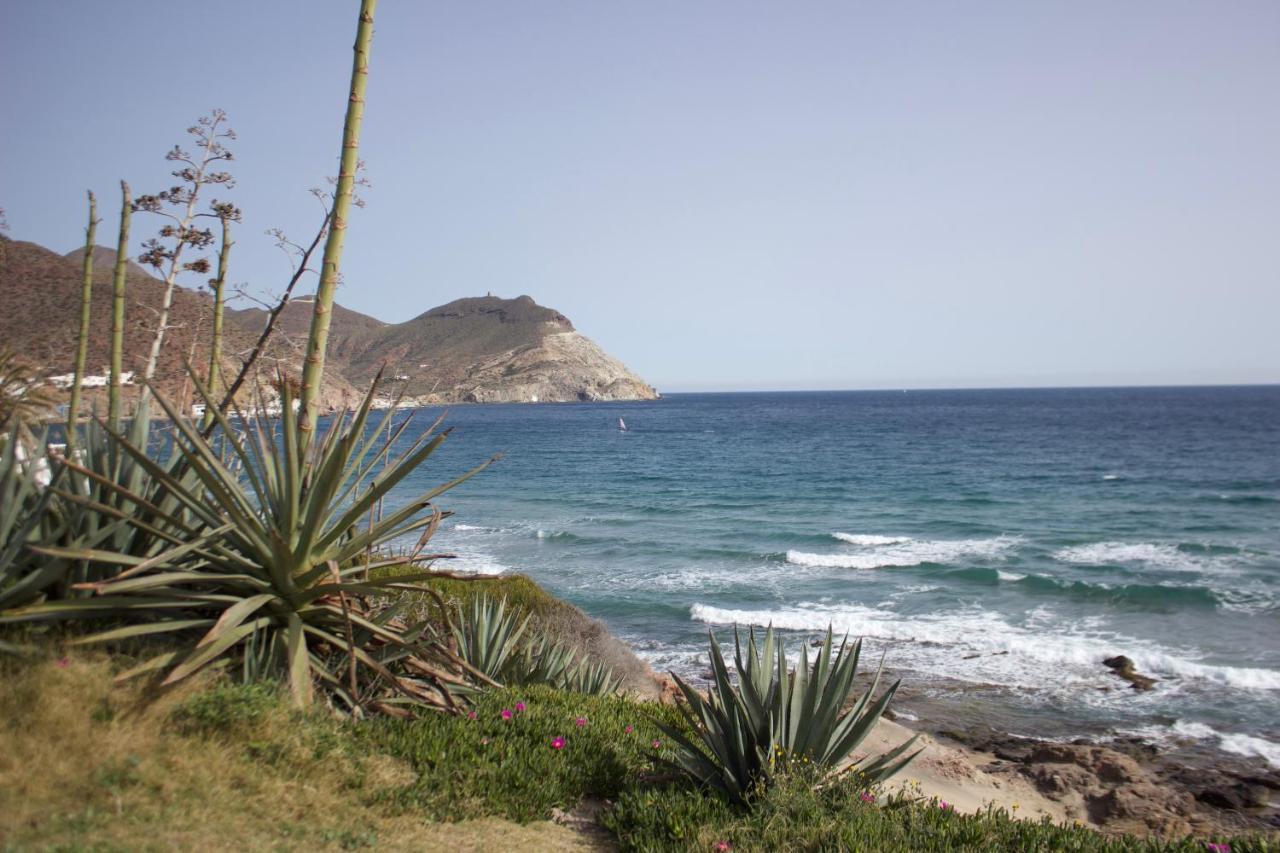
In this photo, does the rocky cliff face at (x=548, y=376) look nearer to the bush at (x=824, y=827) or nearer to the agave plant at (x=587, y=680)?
the agave plant at (x=587, y=680)

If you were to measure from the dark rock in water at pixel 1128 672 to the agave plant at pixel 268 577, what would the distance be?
540 inches

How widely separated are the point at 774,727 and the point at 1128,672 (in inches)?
512

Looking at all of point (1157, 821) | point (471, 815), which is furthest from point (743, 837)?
point (1157, 821)

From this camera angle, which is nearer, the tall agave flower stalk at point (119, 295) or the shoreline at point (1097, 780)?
the tall agave flower stalk at point (119, 295)

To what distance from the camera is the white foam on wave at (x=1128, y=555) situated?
2411 cm

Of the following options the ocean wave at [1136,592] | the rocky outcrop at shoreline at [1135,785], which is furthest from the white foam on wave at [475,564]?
the ocean wave at [1136,592]

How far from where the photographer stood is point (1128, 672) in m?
15.1

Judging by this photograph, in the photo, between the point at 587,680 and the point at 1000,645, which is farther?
the point at 1000,645

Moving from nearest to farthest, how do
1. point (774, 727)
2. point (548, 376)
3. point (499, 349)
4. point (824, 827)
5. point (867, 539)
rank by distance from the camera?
point (824, 827), point (774, 727), point (867, 539), point (499, 349), point (548, 376)

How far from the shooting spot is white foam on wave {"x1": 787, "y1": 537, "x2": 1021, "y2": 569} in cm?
2473

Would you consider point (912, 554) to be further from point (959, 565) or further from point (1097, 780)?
point (1097, 780)

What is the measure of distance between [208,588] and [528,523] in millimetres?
27904

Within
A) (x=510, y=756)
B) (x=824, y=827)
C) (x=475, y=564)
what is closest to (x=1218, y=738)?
(x=824, y=827)

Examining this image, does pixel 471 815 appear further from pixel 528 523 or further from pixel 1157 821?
pixel 528 523
